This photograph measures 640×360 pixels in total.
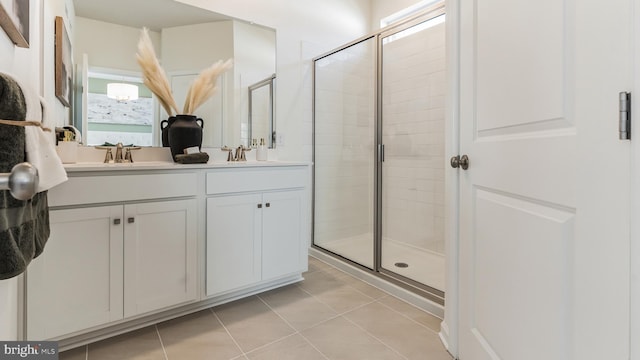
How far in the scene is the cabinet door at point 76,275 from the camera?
135cm

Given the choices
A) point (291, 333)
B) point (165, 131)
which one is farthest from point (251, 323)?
point (165, 131)

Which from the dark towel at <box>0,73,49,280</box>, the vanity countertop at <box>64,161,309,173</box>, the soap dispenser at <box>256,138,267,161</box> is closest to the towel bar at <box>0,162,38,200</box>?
the dark towel at <box>0,73,49,280</box>

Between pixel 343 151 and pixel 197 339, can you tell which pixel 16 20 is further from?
pixel 343 151

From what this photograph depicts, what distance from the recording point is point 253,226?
6.53 feet

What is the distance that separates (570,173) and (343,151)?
7.45 feet

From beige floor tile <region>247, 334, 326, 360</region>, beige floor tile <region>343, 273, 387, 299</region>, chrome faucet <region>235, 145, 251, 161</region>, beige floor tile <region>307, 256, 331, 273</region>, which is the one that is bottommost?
beige floor tile <region>247, 334, 326, 360</region>

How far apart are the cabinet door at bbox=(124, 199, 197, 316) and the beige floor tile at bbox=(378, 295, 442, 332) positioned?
1.17 m

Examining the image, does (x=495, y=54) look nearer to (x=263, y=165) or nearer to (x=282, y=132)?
(x=263, y=165)

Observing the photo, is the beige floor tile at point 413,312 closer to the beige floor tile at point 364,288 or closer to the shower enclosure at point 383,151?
the beige floor tile at point 364,288

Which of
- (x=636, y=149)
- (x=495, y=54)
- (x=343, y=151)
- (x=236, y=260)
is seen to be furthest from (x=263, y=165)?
(x=636, y=149)

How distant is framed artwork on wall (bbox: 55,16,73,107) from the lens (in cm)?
163

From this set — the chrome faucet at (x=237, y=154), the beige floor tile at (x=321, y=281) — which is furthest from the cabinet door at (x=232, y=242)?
the chrome faucet at (x=237, y=154)

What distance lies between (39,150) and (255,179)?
4.01 feet

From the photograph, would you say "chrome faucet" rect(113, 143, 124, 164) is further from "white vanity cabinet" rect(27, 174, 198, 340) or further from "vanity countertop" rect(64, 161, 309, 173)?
"white vanity cabinet" rect(27, 174, 198, 340)
